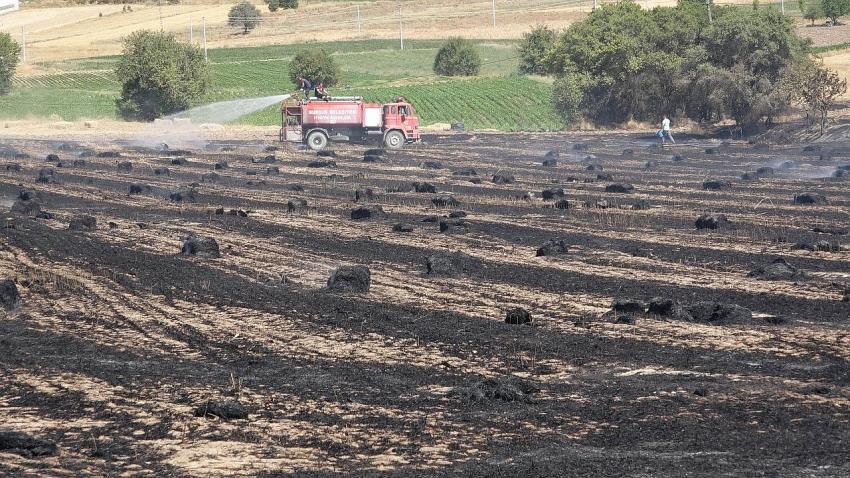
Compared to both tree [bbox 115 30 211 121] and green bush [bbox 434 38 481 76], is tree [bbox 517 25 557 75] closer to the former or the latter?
green bush [bbox 434 38 481 76]

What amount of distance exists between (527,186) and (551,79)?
56830 millimetres

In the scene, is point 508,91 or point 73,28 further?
point 73,28

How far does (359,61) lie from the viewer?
109688 mm

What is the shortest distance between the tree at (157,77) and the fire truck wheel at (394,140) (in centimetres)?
2673

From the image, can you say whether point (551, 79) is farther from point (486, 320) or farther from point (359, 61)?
point (486, 320)

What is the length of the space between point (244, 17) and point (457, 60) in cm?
4574

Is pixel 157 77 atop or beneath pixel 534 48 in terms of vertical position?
beneath

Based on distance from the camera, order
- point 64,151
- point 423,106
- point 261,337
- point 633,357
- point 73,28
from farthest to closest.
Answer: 1. point 73,28
2. point 423,106
3. point 64,151
4. point 261,337
5. point 633,357

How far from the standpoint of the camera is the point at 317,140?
51906 mm

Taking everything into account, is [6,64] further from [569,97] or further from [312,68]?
[569,97]

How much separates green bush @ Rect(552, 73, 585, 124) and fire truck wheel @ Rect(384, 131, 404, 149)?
62.2 feet

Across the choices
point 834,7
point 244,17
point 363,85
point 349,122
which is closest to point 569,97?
point 349,122

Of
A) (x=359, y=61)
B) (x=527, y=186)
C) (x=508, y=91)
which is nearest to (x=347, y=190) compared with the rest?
(x=527, y=186)

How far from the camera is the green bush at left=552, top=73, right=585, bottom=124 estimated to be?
224 feet
